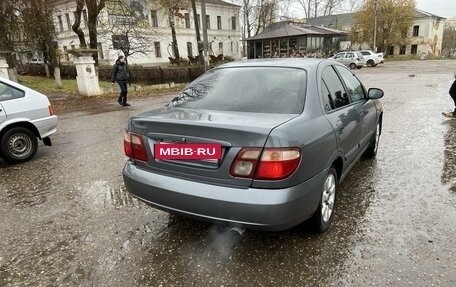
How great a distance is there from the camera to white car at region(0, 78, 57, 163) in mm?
5215

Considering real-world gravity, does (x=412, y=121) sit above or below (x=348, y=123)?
below

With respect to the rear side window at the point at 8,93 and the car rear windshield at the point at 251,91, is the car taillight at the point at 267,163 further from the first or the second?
the rear side window at the point at 8,93

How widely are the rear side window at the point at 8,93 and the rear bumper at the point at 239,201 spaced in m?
3.89

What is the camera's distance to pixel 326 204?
9.92 ft

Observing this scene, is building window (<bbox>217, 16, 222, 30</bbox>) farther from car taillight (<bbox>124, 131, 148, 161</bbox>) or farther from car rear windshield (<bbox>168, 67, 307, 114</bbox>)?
car taillight (<bbox>124, 131, 148, 161</bbox>)

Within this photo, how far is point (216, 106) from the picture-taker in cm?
302

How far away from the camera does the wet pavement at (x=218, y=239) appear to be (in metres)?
2.53

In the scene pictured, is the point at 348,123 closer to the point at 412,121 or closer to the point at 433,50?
the point at 412,121

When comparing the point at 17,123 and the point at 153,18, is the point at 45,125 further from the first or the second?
the point at 153,18

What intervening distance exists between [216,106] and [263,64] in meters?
0.82

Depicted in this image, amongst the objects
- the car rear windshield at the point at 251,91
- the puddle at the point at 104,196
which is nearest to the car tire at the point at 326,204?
the car rear windshield at the point at 251,91

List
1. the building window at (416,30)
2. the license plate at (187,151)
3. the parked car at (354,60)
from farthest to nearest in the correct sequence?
the building window at (416,30) < the parked car at (354,60) < the license plate at (187,151)

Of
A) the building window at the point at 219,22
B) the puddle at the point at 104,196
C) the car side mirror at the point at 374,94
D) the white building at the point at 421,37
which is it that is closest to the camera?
the puddle at the point at 104,196

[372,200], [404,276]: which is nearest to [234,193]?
[404,276]
